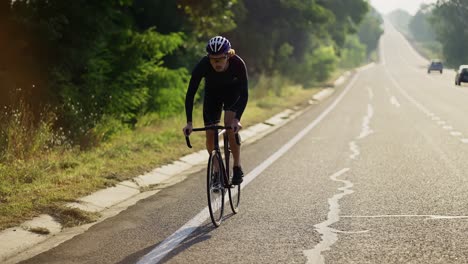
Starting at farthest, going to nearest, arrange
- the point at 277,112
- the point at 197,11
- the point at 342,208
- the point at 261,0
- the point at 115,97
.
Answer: the point at 261,0, the point at 277,112, the point at 197,11, the point at 115,97, the point at 342,208

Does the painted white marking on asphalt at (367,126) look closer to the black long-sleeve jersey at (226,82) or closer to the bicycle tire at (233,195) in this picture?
the bicycle tire at (233,195)

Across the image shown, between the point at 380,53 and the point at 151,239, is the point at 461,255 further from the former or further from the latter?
the point at 380,53

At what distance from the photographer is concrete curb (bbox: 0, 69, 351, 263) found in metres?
5.97

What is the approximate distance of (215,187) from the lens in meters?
7.11

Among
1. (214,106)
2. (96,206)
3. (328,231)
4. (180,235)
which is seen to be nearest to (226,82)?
(214,106)

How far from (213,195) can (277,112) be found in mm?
16273

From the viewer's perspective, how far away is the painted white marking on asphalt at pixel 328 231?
5449 millimetres

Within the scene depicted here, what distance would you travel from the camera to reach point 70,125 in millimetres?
12578

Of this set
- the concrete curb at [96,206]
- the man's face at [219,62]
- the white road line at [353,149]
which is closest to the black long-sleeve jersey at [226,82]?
the man's face at [219,62]

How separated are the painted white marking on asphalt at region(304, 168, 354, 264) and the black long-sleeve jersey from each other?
1.42 metres

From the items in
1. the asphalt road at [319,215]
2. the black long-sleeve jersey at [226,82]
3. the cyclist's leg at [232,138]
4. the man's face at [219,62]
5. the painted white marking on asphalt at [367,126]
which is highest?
the man's face at [219,62]

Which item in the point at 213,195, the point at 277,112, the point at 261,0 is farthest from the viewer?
the point at 261,0

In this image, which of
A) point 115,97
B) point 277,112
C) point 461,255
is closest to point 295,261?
point 461,255

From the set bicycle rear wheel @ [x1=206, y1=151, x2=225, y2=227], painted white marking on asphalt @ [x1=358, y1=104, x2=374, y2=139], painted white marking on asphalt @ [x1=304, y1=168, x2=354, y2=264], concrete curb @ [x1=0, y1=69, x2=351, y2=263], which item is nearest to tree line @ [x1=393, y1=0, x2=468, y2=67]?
painted white marking on asphalt @ [x1=358, y1=104, x2=374, y2=139]
